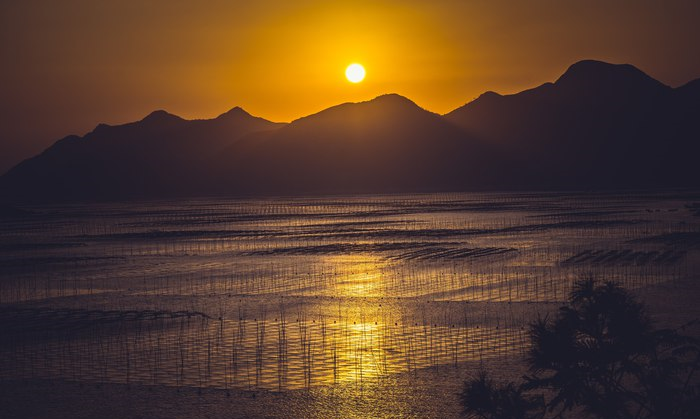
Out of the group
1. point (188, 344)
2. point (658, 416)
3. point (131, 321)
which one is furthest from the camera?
point (131, 321)

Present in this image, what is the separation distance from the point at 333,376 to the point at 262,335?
18.1 feet

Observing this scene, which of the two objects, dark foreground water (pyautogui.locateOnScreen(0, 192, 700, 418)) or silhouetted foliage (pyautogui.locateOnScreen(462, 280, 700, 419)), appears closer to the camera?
silhouetted foliage (pyautogui.locateOnScreen(462, 280, 700, 419))

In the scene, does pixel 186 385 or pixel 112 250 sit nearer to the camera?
pixel 186 385

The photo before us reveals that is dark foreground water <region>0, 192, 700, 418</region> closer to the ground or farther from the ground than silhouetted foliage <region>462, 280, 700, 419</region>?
closer to the ground

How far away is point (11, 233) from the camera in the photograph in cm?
7956

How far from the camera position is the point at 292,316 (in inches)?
1053

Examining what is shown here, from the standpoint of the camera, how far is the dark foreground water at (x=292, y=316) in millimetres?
17344

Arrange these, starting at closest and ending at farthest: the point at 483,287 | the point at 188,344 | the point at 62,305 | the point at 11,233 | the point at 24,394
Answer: the point at 24,394 → the point at 188,344 → the point at 62,305 → the point at 483,287 → the point at 11,233

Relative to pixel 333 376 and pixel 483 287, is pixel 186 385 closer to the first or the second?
pixel 333 376

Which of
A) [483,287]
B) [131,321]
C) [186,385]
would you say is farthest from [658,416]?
[483,287]

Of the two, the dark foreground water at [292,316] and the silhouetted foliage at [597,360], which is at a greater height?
the silhouetted foliage at [597,360]

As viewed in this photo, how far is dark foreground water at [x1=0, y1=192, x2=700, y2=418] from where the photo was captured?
683 inches

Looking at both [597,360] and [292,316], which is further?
[292,316]

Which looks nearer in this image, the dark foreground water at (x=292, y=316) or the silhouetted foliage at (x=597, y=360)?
the silhouetted foliage at (x=597, y=360)
